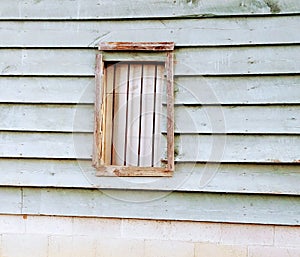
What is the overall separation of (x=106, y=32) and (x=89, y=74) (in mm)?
307

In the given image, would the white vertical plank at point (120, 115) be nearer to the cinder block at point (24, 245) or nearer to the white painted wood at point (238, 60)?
the white painted wood at point (238, 60)

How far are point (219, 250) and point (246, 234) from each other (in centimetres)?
21

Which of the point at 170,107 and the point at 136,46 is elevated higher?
the point at 136,46

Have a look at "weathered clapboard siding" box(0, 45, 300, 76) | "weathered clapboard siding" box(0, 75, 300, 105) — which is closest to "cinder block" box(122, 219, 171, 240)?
"weathered clapboard siding" box(0, 75, 300, 105)

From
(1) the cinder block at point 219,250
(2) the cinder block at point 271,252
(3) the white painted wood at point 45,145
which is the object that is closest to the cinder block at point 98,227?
(3) the white painted wood at point 45,145

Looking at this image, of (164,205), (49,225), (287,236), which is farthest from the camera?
(49,225)

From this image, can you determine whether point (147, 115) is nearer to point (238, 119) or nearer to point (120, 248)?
point (238, 119)

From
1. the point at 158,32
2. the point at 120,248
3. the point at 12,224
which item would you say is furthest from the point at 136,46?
the point at 12,224

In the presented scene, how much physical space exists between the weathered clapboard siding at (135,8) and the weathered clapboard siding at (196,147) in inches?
31.9

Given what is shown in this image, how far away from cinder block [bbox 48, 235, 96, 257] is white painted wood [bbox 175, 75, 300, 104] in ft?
3.71

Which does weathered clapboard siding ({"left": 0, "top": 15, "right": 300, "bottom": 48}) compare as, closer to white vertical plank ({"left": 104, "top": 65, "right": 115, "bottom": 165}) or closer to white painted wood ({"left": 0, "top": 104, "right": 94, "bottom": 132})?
white vertical plank ({"left": 104, "top": 65, "right": 115, "bottom": 165})

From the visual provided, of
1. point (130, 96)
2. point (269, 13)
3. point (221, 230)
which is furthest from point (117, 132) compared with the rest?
point (269, 13)

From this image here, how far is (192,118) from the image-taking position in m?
3.39

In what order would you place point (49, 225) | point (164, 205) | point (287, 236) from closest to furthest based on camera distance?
point (287, 236)
point (164, 205)
point (49, 225)
